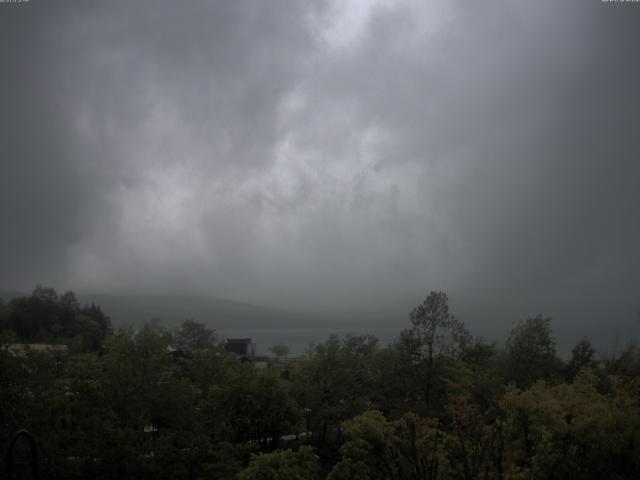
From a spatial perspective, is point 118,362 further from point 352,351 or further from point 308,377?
point 352,351

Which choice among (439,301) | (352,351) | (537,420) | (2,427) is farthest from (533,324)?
(2,427)

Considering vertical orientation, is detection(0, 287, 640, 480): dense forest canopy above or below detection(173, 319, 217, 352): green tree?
Result: below

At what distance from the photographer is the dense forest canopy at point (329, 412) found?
19.1 m

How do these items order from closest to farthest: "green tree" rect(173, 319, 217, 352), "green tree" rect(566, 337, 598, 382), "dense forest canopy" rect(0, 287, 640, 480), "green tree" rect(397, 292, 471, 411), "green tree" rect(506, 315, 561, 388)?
"dense forest canopy" rect(0, 287, 640, 480)
"green tree" rect(397, 292, 471, 411)
"green tree" rect(506, 315, 561, 388)
"green tree" rect(566, 337, 598, 382)
"green tree" rect(173, 319, 217, 352)

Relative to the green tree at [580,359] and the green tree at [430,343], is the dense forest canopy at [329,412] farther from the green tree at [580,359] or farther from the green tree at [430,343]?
the green tree at [580,359]

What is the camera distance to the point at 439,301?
38.4m

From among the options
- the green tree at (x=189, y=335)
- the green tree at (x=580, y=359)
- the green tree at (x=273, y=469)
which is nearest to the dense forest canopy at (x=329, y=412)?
the green tree at (x=273, y=469)

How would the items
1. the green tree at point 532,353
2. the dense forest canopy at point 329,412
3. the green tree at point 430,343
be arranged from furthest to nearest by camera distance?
the green tree at point 532,353
the green tree at point 430,343
the dense forest canopy at point 329,412

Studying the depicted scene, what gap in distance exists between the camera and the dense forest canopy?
19078 millimetres

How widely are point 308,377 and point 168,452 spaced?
617 inches

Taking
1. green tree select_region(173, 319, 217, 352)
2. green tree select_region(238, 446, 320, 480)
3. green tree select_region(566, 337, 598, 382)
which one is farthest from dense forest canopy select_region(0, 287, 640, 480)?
green tree select_region(173, 319, 217, 352)

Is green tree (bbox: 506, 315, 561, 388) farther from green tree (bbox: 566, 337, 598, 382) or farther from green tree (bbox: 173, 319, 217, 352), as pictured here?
green tree (bbox: 173, 319, 217, 352)

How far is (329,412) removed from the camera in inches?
1416

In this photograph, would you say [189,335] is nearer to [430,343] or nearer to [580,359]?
[430,343]
